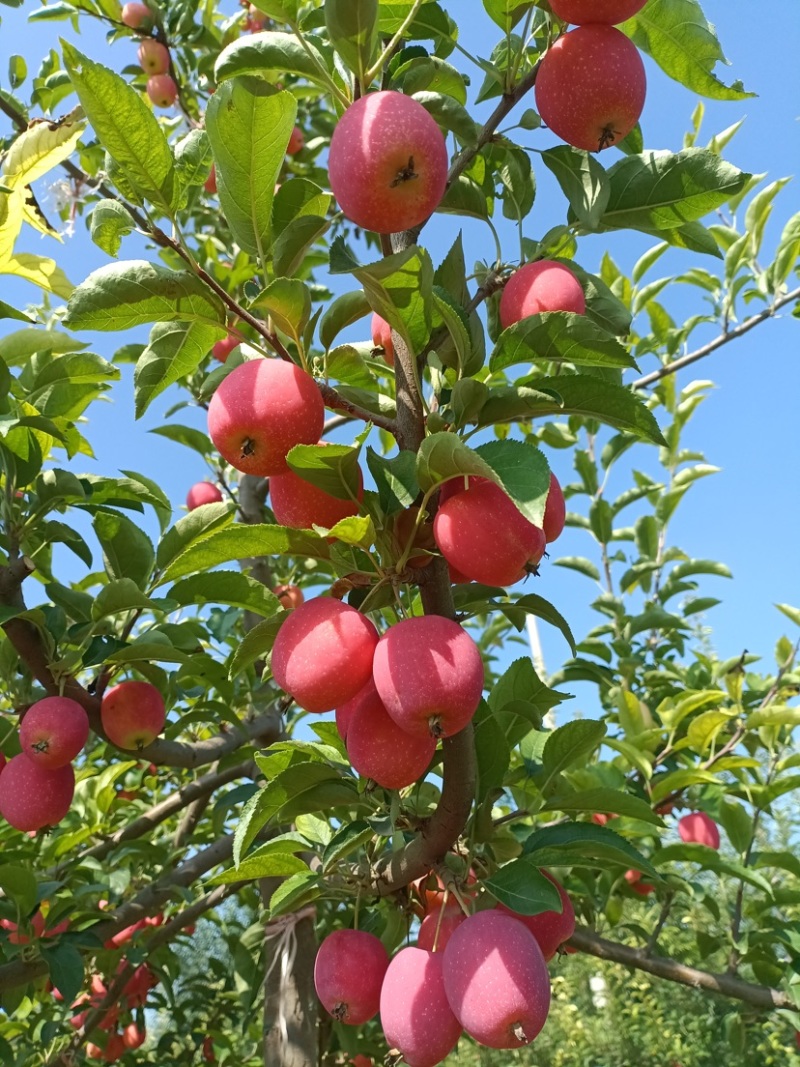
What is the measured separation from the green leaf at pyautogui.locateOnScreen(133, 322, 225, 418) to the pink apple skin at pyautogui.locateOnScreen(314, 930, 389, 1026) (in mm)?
846

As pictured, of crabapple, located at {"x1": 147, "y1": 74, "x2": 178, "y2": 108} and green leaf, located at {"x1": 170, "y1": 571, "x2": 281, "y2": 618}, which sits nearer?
green leaf, located at {"x1": 170, "y1": 571, "x2": 281, "y2": 618}

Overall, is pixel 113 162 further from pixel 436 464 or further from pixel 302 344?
pixel 436 464

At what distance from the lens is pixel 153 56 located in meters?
3.14

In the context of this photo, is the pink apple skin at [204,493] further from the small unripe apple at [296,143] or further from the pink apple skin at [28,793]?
the pink apple skin at [28,793]

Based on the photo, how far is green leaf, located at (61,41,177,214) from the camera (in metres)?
0.87

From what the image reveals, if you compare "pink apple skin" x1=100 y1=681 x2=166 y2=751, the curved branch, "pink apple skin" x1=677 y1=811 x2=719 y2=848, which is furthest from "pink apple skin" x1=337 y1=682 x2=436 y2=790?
"pink apple skin" x1=677 y1=811 x2=719 y2=848

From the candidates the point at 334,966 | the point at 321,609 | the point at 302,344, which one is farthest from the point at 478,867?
the point at 302,344

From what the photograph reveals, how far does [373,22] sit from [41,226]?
101 centimetres

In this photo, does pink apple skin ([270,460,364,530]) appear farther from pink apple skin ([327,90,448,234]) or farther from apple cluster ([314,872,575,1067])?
apple cluster ([314,872,575,1067])

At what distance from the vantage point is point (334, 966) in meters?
1.24

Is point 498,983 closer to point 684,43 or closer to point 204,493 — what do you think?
point 684,43

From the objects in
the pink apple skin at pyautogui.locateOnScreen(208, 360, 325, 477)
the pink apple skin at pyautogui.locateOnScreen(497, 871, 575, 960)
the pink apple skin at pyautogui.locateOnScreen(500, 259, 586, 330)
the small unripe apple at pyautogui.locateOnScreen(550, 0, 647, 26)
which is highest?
the small unripe apple at pyautogui.locateOnScreen(550, 0, 647, 26)

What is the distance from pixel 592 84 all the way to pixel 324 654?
0.74 metres

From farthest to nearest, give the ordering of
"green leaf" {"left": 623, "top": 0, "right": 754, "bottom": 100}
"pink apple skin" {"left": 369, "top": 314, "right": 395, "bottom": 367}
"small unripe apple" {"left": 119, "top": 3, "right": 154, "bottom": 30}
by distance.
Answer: "small unripe apple" {"left": 119, "top": 3, "right": 154, "bottom": 30}, "pink apple skin" {"left": 369, "top": 314, "right": 395, "bottom": 367}, "green leaf" {"left": 623, "top": 0, "right": 754, "bottom": 100}
